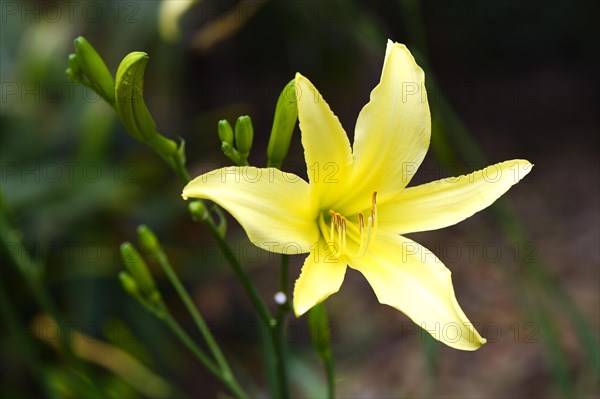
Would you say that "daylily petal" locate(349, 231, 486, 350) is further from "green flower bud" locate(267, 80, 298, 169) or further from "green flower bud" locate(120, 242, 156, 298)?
"green flower bud" locate(120, 242, 156, 298)

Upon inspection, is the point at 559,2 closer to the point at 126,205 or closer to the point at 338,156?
the point at 126,205

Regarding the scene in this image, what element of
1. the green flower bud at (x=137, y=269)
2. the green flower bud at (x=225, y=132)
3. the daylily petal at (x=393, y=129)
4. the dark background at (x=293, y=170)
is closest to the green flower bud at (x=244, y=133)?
the green flower bud at (x=225, y=132)

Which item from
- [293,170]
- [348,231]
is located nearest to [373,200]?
[348,231]

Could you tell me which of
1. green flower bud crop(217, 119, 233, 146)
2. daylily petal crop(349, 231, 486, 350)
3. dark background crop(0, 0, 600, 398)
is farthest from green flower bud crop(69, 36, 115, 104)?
dark background crop(0, 0, 600, 398)

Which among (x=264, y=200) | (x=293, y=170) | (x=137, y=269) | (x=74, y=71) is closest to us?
(x=264, y=200)

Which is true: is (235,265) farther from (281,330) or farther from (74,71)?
(74,71)

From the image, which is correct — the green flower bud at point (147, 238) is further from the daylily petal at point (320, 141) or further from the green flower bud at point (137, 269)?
the daylily petal at point (320, 141)
